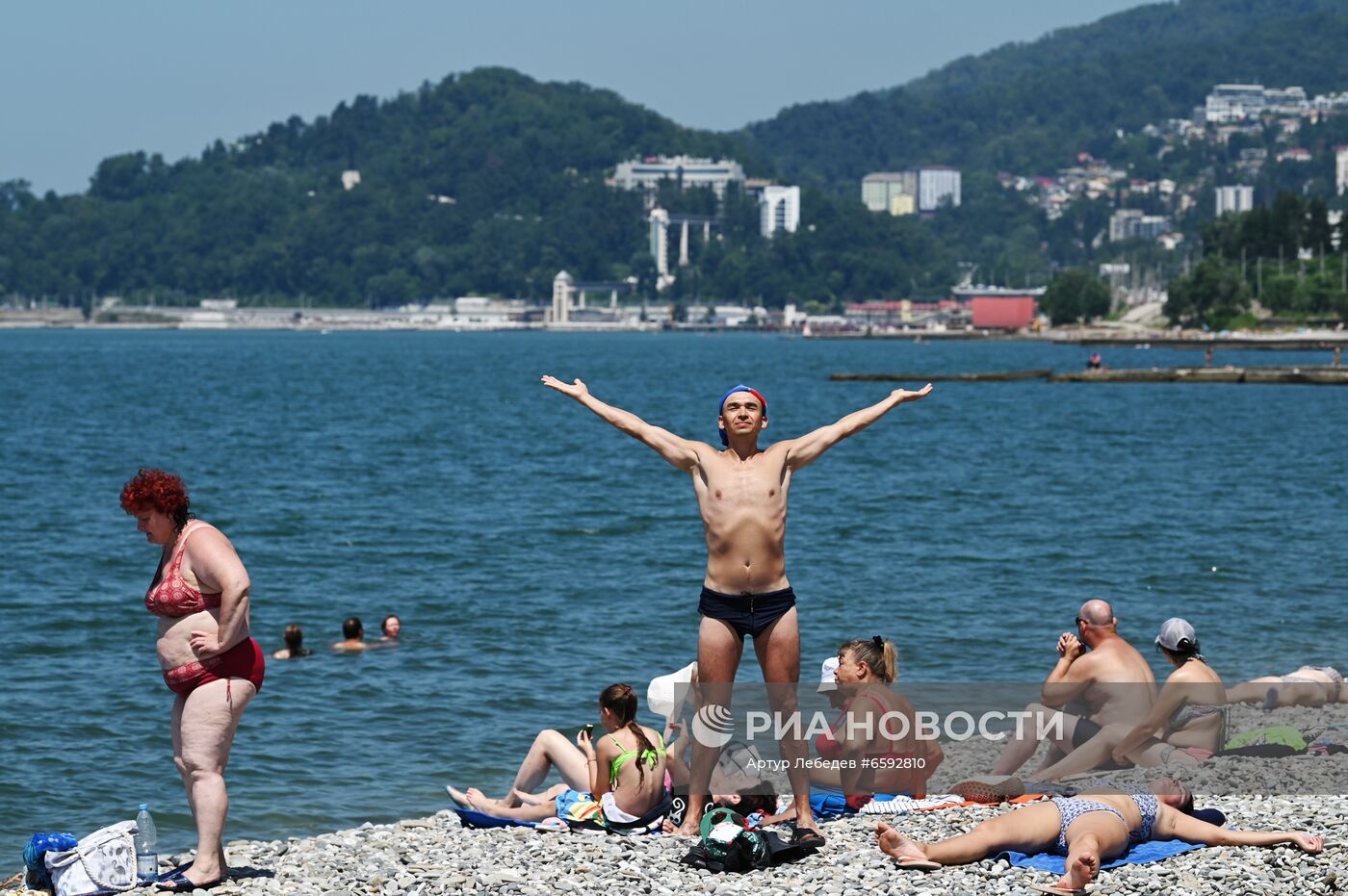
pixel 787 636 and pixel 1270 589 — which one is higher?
pixel 787 636

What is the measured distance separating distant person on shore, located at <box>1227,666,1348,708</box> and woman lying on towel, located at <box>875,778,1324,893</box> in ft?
16.9

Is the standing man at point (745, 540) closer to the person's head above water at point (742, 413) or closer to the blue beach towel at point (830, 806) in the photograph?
the person's head above water at point (742, 413)

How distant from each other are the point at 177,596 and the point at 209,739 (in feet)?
2.23

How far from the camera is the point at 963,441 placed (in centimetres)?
5831

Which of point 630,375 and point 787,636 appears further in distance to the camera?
point 630,375

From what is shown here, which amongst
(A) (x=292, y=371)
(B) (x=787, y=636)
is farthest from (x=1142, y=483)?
(A) (x=292, y=371)

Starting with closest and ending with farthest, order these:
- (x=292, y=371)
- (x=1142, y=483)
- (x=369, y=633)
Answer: (x=369, y=633)
(x=1142, y=483)
(x=292, y=371)

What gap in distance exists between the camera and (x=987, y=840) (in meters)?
8.95

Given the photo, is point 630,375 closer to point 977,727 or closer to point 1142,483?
point 1142,483

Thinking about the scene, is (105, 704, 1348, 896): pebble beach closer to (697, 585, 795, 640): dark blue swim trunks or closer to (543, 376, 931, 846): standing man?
(543, 376, 931, 846): standing man

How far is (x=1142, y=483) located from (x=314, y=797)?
31339mm

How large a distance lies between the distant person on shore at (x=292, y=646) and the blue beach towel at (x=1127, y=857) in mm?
11209

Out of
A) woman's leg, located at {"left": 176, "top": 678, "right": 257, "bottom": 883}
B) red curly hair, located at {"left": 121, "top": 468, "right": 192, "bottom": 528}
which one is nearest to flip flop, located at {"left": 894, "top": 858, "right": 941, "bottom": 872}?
woman's leg, located at {"left": 176, "top": 678, "right": 257, "bottom": 883}

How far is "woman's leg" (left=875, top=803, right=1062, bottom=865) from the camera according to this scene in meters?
8.91
